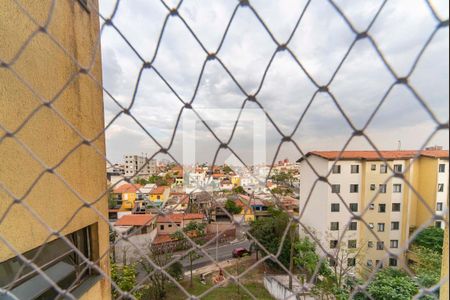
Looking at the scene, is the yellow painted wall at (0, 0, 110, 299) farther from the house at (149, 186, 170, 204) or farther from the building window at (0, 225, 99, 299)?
the house at (149, 186, 170, 204)

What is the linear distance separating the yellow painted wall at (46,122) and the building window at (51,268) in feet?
0.25

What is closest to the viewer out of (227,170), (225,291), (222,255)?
(227,170)

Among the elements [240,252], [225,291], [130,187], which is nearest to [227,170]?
[130,187]

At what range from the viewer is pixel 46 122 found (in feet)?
2.63

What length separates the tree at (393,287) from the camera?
11.7ft

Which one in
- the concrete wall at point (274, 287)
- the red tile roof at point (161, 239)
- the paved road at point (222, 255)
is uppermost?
the red tile roof at point (161, 239)

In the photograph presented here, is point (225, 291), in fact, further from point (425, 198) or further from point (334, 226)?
point (425, 198)

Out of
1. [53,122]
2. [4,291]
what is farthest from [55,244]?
[53,122]

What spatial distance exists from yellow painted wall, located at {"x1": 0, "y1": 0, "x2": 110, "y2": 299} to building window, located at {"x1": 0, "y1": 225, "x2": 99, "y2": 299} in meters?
0.08

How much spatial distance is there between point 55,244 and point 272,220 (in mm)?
7704

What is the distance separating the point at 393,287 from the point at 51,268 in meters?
4.53

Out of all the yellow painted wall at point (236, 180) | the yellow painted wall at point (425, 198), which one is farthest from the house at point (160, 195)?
the yellow painted wall at point (425, 198)

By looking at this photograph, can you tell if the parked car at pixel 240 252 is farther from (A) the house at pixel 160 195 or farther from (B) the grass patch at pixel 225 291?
(A) the house at pixel 160 195

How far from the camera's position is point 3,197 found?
67cm
